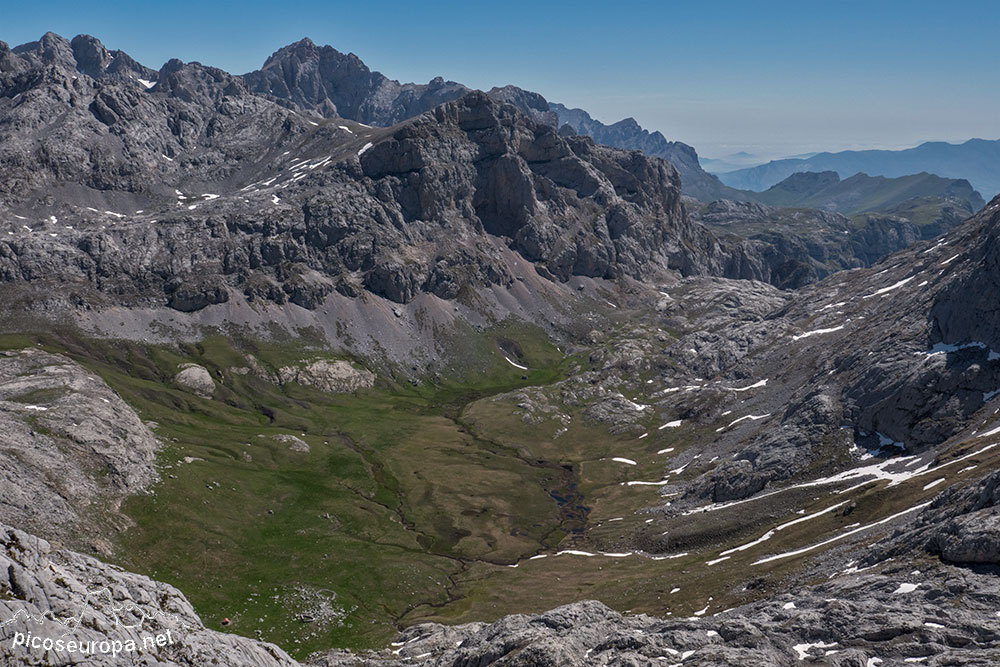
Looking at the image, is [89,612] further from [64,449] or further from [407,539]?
[407,539]

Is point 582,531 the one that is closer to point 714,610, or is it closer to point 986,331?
point 714,610

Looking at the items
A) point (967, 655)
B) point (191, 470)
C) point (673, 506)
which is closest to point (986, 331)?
point (673, 506)

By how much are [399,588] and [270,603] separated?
954 inches

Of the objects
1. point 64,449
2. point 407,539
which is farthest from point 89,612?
point 407,539

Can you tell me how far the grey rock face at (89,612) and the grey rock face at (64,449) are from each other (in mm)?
82074

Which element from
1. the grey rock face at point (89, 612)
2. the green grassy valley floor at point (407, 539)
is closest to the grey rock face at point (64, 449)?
the green grassy valley floor at point (407, 539)

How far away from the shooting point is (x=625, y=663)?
54406 millimetres

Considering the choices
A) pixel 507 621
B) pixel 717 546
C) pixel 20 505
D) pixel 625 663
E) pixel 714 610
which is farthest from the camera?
pixel 717 546

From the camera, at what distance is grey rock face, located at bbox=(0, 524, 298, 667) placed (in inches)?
1239

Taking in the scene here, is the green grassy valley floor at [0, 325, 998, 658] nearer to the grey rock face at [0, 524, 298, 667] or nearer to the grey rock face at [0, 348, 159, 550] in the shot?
the grey rock face at [0, 348, 159, 550]

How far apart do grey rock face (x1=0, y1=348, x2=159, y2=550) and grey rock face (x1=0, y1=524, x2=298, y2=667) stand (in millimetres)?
82074

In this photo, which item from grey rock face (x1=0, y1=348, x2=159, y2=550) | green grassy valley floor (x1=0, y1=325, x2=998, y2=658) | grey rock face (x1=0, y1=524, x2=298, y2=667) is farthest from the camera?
grey rock face (x1=0, y1=348, x2=159, y2=550)

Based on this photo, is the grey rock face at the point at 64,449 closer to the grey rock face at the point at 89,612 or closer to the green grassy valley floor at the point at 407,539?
the green grassy valley floor at the point at 407,539

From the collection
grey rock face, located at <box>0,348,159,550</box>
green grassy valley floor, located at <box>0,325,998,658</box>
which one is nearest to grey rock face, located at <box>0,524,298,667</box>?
green grassy valley floor, located at <box>0,325,998,658</box>
